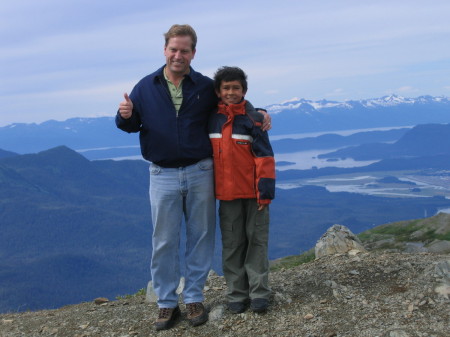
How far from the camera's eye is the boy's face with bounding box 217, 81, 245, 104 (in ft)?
25.0

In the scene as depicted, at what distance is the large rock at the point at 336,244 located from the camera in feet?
39.9

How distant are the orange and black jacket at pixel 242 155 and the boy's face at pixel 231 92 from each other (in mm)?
90

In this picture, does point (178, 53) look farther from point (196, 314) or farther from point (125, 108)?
point (196, 314)

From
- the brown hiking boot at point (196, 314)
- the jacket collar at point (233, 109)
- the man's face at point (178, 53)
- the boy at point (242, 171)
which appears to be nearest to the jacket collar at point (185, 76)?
the man's face at point (178, 53)

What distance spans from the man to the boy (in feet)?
0.62

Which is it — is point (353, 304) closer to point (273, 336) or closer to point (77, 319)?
point (273, 336)

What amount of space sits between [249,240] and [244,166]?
1.23 m

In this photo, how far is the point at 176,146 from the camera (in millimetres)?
7539

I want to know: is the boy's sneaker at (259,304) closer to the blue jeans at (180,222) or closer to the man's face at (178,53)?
the blue jeans at (180,222)

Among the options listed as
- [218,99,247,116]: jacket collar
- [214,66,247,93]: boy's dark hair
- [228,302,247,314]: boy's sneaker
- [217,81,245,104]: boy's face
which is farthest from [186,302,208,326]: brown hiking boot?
[214,66,247,93]: boy's dark hair

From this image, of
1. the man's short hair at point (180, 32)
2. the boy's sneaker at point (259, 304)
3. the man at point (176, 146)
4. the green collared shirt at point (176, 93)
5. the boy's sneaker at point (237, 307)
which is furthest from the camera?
the boy's sneaker at point (237, 307)

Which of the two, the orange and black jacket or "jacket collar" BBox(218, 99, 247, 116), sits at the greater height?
"jacket collar" BBox(218, 99, 247, 116)

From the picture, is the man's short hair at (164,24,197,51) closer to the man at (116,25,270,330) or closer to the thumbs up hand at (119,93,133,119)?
the man at (116,25,270,330)

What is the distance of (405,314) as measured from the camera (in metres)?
7.89
